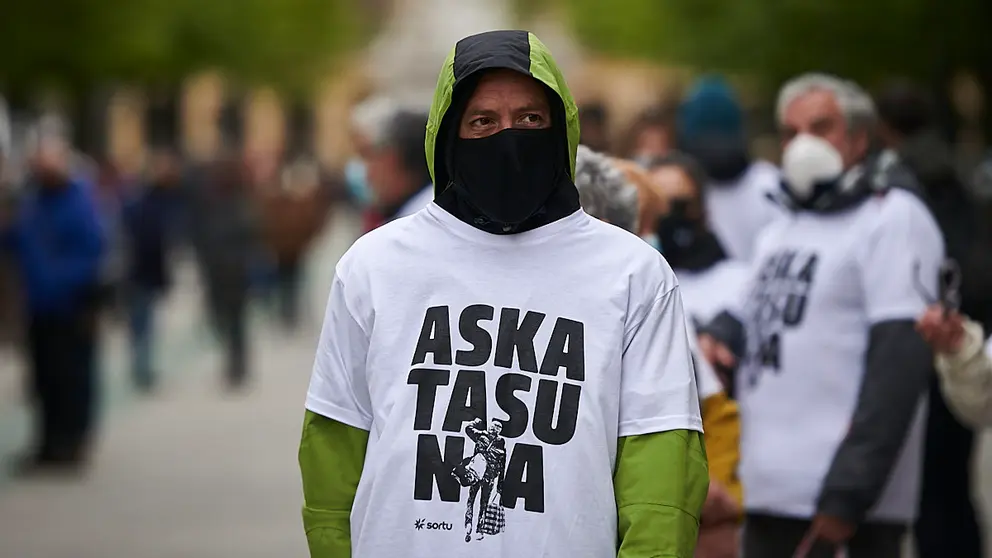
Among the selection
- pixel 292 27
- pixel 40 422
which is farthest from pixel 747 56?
pixel 292 27

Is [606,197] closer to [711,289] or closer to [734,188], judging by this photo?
[711,289]

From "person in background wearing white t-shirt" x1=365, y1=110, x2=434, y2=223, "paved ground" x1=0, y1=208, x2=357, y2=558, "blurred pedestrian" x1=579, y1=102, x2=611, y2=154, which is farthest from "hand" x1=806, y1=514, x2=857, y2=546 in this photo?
"paved ground" x1=0, y1=208, x2=357, y2=558

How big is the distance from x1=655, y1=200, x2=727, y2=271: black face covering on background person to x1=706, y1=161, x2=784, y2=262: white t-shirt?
2575mm

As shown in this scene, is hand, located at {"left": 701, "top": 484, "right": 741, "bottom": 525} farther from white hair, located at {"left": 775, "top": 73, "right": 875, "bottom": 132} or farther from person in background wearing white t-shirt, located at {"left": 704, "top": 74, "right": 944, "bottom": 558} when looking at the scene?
white hair, located at {"left": 775, "top": 73, "right": 875, "bottom": 132}

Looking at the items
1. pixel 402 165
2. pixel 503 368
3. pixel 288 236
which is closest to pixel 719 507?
pixel 503 368

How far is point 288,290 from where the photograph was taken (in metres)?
22.0

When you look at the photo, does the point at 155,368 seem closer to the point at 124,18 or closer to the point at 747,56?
the point at 747,56

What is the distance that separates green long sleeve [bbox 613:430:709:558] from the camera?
3.47m

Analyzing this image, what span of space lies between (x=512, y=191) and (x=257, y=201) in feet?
59.8

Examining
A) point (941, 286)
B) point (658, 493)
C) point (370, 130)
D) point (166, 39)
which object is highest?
point (166, 39)

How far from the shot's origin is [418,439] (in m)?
3.53

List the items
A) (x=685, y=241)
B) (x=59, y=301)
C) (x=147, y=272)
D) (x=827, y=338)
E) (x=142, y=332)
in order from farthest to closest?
(x=147, y=272) < (x=142, y=332) < (x=59, y=301) < (x=685, y=241) < (x=827, y=338)

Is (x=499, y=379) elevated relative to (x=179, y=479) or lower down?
elevated

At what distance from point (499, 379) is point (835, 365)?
2.28 metres
